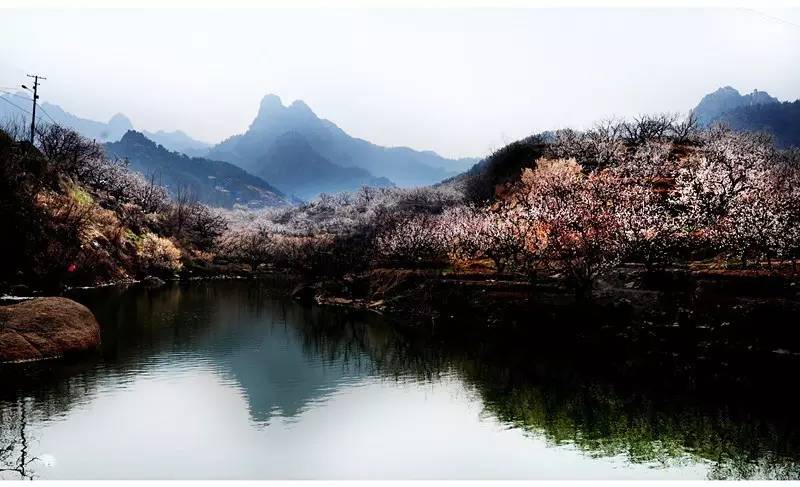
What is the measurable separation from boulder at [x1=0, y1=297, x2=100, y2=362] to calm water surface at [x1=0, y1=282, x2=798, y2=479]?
130cm

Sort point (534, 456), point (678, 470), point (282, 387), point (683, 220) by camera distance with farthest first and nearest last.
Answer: point (683, 220)
point (282, 387)
point (534, 456)
point (678, 470)

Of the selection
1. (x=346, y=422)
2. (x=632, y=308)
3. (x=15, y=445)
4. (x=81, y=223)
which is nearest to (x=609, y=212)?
(x=632, y=308)

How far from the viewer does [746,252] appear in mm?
43031

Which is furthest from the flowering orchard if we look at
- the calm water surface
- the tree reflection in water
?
the tree reflection in water

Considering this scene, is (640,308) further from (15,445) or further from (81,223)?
(81,223)

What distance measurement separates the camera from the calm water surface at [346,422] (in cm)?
1969

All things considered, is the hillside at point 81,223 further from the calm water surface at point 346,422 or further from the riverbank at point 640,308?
the riverbank at point 640,308

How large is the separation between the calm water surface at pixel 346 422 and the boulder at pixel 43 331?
4.25 feet

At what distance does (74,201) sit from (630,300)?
77852 millimetres

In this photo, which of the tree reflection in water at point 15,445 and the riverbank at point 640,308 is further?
the riverbank at point 640,308

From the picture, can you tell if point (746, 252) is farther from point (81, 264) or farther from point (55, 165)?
point (55, 165)

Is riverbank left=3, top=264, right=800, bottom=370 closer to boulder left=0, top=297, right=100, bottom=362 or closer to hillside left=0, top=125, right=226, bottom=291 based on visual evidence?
boulder left=0, top=297, right=100, bottom=362

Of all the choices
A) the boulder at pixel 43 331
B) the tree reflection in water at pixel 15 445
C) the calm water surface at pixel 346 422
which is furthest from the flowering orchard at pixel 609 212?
the tree reflection in water at pixel 15 445

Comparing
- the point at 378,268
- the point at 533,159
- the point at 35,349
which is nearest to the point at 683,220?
the point at 378,268
